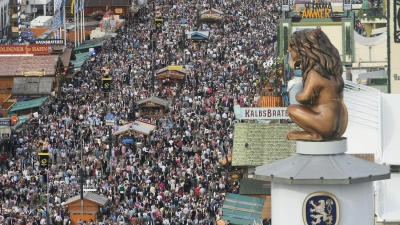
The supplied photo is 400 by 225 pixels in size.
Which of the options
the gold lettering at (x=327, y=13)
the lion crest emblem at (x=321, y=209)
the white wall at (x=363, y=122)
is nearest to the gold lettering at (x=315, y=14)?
the gold lettering at (x=327, y=13)

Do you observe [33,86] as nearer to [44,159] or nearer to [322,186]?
[44,159]

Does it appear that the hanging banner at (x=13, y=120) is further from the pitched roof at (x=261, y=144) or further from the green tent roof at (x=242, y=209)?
the green tent roof at (x=242, y=209)

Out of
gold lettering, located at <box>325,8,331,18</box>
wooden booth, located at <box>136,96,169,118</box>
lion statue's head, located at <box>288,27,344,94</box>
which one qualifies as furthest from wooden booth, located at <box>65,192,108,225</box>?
lion statue's head, located at <box>288,27,344,94</box>

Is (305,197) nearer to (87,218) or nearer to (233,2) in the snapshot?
(87,218)

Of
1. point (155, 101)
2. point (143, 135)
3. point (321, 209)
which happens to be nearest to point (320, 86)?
point (321, 209)

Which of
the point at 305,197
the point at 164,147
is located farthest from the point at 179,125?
the point at 305,197
